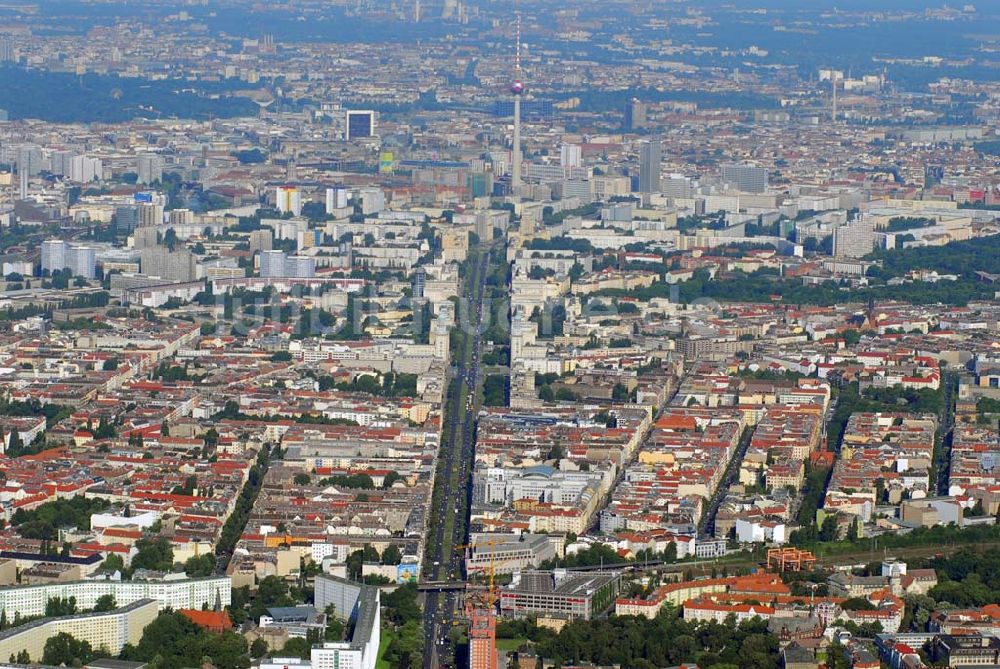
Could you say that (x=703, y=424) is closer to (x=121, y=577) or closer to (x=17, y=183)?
(x=121, y=577)

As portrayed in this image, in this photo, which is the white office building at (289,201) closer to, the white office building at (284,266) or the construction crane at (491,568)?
the white office building at (284,266)

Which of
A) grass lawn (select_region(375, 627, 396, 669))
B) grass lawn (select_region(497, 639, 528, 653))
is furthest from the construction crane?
grass lawn (select_region(375, 627, 396, 669))

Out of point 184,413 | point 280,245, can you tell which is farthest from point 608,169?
point 184,413

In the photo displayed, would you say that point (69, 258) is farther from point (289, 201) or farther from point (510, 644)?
point (510, 644)

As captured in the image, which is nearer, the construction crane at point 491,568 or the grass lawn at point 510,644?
the grass lawn at point 510,644

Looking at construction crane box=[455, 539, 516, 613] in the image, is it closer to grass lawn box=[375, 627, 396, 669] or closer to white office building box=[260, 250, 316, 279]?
grass lawn box=[375, 627, 396, 669]

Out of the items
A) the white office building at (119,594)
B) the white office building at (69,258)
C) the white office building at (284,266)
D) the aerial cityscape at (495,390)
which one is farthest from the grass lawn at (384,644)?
the white office building at (69,258)

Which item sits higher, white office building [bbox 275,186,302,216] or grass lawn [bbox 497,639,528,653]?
grass lawn [bbox 497,639,528,653]
